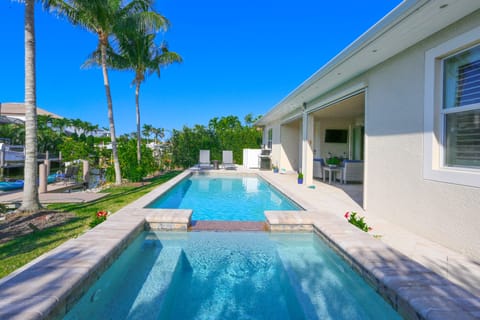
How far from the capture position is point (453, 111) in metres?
3.81

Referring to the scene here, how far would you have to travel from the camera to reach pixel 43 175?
8.76 m

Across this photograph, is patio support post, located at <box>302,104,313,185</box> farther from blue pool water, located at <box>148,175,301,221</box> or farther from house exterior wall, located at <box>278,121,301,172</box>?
house exterior wall, located at <box>278,121,301,172</box>

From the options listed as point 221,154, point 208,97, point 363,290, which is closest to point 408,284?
point 363,290

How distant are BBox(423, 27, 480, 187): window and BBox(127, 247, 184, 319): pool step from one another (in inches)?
158

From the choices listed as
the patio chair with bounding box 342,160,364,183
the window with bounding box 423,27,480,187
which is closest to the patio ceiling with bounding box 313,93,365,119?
the patio chair with bounding box 342,160,364,183

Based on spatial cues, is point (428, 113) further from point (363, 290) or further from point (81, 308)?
point (81, 308)

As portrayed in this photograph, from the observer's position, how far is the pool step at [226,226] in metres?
4.85

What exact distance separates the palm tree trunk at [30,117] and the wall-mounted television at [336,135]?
38.2 feet

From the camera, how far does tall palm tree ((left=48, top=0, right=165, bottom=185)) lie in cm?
916

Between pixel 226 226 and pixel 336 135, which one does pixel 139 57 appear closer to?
pixel 336 135

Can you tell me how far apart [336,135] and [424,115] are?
952cm

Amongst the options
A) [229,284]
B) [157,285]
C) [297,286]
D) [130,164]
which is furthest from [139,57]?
[297,286]

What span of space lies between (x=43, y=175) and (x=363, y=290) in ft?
31.7

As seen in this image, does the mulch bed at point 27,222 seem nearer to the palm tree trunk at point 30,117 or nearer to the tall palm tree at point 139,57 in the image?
the palm tree trunk at point 30,117
